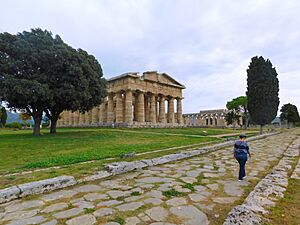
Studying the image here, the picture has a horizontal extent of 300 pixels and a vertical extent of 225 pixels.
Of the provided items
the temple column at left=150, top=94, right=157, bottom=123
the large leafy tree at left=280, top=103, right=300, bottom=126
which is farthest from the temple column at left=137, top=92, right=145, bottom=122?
the large leafy tree at left=280, top=103, right=300, bottom=126

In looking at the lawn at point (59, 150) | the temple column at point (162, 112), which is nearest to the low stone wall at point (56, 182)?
the lawn at point (59, 150)

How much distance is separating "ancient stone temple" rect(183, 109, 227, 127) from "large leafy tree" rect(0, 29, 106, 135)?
2342 inches

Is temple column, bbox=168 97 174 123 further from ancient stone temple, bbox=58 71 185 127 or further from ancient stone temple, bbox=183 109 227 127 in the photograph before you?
ancient stone temple, bbox=183 109 227 127

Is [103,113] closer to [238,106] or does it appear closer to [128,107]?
[128,107]

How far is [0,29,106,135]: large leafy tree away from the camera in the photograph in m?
15.8

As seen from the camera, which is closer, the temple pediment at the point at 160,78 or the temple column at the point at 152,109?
the temple pediment at the point at 160,78

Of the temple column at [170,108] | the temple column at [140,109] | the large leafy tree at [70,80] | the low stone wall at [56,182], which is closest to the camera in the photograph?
the low stone wall at [56,182]

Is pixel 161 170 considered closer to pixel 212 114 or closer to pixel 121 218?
pixel 121 218

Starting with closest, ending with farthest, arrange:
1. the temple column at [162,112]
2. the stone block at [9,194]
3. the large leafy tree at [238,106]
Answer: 1. the stone block at [9,194]
2. the temple column at [162,112]
3. the large leafy tree at [238,106]

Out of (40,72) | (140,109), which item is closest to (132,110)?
(140,109)

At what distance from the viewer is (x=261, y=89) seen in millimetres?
25391

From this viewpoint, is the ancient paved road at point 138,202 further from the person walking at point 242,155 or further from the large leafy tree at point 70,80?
the large leafy tree at point 70,80

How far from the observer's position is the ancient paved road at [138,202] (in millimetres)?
2977

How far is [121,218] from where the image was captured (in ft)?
9.72
